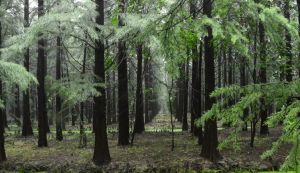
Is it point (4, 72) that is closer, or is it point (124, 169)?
point (4, 72)

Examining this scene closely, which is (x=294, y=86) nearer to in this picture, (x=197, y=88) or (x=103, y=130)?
(x=103, y=130)

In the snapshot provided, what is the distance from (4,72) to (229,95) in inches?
354

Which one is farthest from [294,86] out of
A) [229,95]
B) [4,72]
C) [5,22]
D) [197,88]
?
[5,22]

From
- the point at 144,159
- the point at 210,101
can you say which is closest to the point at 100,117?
the point at 144,159

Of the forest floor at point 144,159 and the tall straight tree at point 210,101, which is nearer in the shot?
the forest floor at point 144,159

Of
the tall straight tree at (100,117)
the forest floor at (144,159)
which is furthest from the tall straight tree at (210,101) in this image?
the tall straight tree at (100,117)

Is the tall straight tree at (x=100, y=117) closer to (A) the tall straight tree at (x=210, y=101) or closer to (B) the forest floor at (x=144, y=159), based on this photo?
(B) the forest floor at (x=144, y=159)

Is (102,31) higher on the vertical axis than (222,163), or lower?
higher

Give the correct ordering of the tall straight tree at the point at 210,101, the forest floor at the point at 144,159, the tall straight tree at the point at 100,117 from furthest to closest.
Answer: the tall straight tree at the point at 100,117 → the tall straight tree at the point at 210,101 → the forest floor at the point at 144,159

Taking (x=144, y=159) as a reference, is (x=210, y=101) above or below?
above

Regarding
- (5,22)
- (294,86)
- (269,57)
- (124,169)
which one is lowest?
(124,169)

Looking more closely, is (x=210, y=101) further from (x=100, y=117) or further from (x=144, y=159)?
(x=100, y=117)

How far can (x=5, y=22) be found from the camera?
1948 cm

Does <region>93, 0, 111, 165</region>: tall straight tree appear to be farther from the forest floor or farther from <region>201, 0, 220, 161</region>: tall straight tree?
<region>201, 0, 220, 161</region>: tall straight tree
